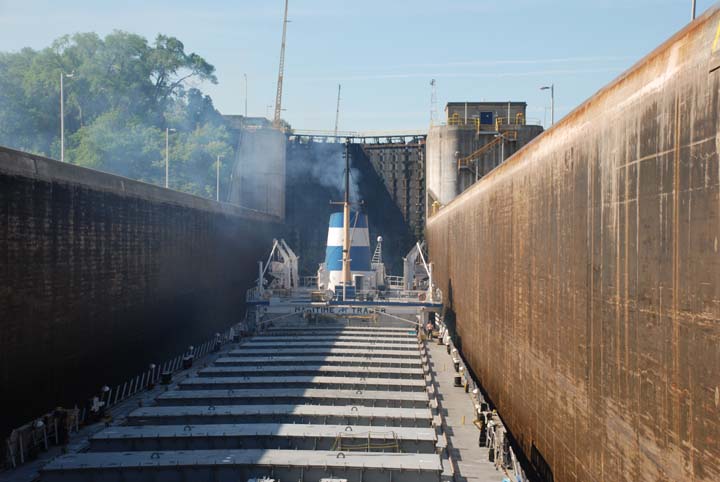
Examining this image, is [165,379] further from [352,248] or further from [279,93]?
[279,93]

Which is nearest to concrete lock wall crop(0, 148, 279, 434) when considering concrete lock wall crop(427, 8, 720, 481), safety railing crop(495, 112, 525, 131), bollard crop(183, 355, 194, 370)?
bollard crop(183, 355, 194, 370)

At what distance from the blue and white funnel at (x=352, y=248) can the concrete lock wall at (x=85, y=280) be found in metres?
11.4

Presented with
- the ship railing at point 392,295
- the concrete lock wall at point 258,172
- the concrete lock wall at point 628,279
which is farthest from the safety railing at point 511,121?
the concrete lock wall at point 628,279

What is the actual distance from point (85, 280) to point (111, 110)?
49.2 meters

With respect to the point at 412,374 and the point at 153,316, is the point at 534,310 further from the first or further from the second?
the point at 153,316

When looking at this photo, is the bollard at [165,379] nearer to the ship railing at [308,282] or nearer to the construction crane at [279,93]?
the ship railing at [308,282]

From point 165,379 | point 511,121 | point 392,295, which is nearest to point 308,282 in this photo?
point 392,295

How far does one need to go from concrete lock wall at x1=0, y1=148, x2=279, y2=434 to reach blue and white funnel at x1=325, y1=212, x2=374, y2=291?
11.4 m

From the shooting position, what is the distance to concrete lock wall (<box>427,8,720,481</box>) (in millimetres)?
7742

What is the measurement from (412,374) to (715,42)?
16.1 meters

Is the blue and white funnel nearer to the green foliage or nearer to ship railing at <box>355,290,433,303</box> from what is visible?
ship railing at <box>355,290,433,303</box>

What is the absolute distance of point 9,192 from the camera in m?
15.3

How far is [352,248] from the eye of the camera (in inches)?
1635

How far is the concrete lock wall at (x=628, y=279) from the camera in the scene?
7.74m
